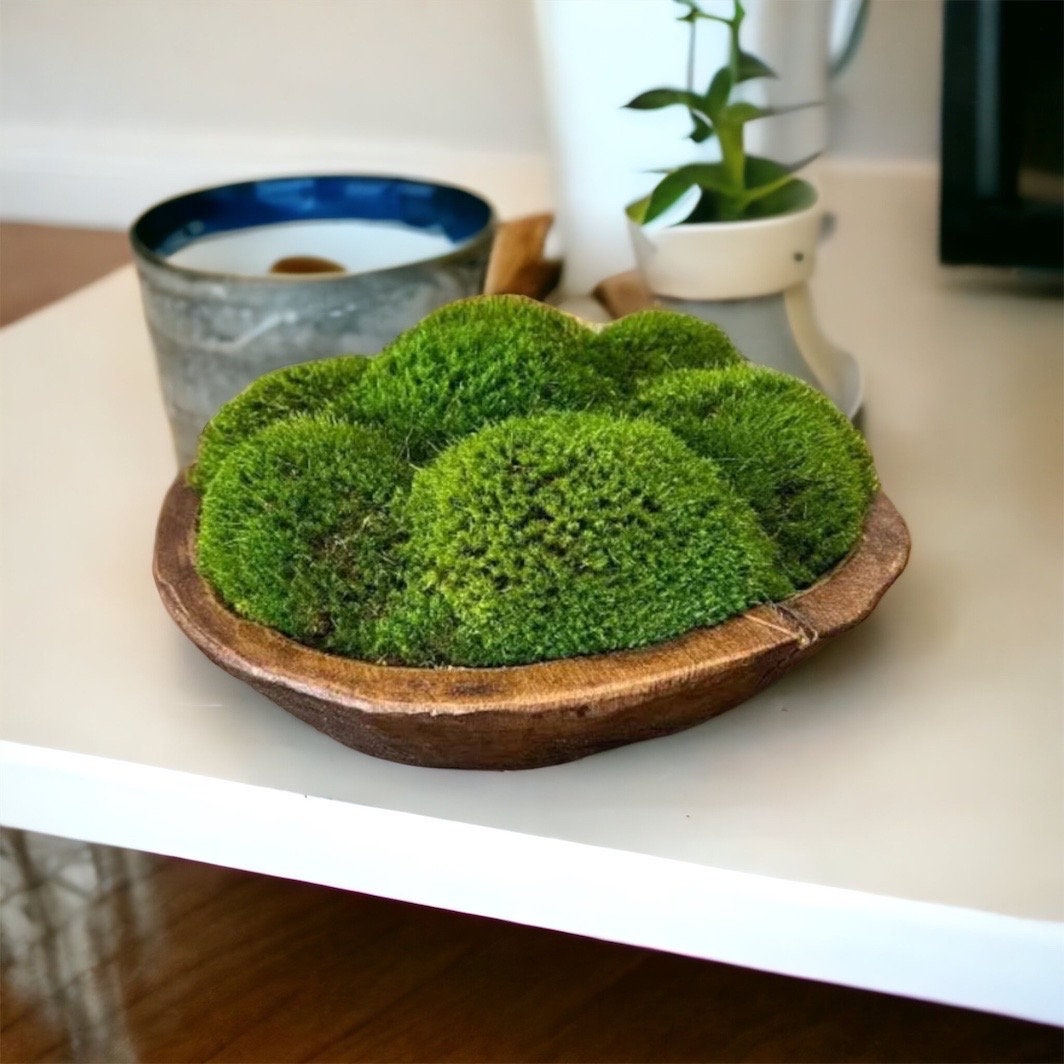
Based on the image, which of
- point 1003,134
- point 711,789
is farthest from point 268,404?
point 1003,134

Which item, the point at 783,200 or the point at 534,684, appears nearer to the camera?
the point at 534,684

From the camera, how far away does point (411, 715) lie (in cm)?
27

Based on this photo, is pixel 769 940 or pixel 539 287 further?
pixel 539 287

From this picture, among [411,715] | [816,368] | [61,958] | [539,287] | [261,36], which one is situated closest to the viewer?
[411,715]

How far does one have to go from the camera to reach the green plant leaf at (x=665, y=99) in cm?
44

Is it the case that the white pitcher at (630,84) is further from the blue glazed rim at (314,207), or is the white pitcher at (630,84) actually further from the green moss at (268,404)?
the green moss at (268,404)

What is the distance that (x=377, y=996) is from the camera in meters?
0.35

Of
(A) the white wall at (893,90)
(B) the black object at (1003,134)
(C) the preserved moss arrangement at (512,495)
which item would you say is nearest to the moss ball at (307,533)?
(C) the preserved moss arrangement at (512,495)

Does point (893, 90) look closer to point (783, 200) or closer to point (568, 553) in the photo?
point (783, 200)

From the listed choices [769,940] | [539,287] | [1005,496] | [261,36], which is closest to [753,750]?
A: [769,940]

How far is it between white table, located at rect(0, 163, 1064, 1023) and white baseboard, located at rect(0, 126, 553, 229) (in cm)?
43

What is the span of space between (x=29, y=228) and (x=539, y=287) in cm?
40

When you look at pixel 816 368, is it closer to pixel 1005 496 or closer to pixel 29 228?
pixel 1005 496

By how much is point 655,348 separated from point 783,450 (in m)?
0.06
